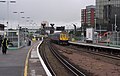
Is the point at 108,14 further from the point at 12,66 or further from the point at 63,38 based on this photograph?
the point at 12,66

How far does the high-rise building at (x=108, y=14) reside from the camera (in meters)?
129

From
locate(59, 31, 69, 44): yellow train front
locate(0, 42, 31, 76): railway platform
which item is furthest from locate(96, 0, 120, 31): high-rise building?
locate(0, 42, 31, 76): railway platform

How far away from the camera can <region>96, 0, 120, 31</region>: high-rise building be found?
12888 cm

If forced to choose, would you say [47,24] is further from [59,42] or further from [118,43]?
[118,43]

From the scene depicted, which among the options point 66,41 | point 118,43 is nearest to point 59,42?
point 66,41

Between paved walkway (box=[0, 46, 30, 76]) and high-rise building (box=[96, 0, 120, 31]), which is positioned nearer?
paved walkway (box=[0, 46, 30, 76])

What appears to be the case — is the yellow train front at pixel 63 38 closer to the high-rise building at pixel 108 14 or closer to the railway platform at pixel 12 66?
the high-rise building at pixel 108 14

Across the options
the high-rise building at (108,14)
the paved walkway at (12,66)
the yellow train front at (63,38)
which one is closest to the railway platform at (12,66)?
the paved walkway at (12,66)

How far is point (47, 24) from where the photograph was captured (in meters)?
175

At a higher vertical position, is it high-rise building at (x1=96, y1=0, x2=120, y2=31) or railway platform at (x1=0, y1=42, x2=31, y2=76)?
high-rise building at (x1=96, y1=0, x2=120, y2=31)

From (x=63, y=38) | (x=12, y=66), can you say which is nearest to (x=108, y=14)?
(x=63, y=38)

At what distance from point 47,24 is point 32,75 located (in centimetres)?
16020

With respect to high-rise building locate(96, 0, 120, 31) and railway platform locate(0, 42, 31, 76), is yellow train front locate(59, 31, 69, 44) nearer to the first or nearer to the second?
high-rise building locate(96, 0, 120, 31)

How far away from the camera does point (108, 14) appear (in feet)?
408
